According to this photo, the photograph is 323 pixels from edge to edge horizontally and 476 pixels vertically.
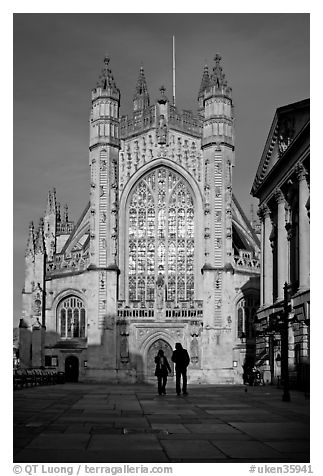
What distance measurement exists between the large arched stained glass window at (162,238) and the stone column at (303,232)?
22777 mm

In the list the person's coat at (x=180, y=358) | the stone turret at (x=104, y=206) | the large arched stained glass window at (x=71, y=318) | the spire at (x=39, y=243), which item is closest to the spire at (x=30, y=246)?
the spire at (x=39, y=243)

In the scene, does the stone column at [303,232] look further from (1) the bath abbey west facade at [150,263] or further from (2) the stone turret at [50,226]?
(2) the stone turret at [50,226]

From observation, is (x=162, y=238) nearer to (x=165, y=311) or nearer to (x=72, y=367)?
(x=165, y=311)

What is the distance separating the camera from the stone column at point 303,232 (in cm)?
3206

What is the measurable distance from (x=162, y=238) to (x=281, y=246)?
19.0 m

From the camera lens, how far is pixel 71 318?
2302 inches

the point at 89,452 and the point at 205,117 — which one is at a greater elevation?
the point at 205,117

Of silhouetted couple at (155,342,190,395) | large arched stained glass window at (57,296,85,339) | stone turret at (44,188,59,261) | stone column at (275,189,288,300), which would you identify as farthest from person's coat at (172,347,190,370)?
stone turret at (44,188,59,261)

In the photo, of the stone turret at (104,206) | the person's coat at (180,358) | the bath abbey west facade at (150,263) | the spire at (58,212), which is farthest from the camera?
the spire at (58,212)

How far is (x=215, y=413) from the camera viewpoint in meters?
16.8

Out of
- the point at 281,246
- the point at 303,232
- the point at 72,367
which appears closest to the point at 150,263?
the point at 72,367

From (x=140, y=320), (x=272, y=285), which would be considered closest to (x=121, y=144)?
(x=140, y=320)

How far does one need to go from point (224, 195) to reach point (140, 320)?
1009cm
